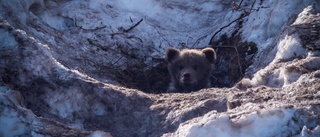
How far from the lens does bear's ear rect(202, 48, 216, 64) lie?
7.80m

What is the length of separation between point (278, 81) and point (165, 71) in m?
4.49

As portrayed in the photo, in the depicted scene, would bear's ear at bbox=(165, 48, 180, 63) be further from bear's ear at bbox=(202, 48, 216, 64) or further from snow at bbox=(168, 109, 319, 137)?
snow at bbox=(168, 109, 319, 137)

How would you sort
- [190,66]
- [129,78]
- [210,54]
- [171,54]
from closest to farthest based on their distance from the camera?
[129,78] < [210,54] < [171,54] < [190,66]

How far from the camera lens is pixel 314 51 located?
15.2 ft

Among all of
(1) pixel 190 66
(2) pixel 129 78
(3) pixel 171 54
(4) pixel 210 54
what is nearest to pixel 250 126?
(2) pixel 129 78

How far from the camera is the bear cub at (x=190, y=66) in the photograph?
7.90 meters

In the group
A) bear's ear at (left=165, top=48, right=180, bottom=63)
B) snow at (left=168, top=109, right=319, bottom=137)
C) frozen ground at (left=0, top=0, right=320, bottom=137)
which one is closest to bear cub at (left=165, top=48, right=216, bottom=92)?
bear's ear at (left=165, top=48, right=180, bottom=63)

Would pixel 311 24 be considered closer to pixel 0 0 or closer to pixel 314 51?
pixel 314 51

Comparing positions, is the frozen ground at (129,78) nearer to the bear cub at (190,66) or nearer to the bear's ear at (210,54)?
the bear cub at (190,66)

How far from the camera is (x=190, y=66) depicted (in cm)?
833

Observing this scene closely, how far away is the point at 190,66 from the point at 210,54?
62cm

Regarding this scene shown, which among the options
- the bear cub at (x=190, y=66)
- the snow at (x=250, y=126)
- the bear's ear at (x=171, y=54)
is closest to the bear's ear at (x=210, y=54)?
the bear cub at (x=190, y=66)

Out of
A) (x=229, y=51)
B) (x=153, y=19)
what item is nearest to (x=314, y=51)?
(x=229, y=51)

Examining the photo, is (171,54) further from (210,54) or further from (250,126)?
(250,126)
